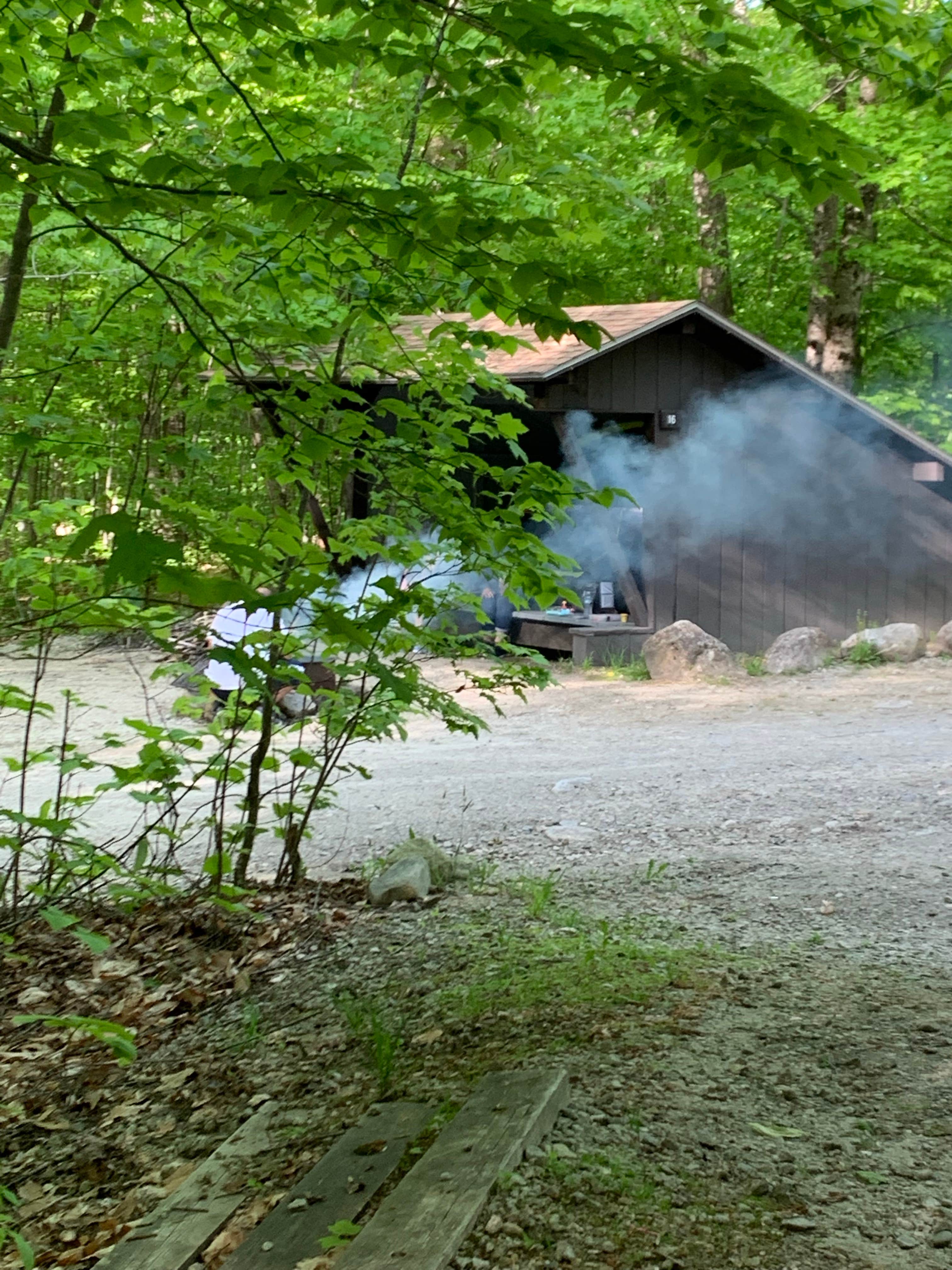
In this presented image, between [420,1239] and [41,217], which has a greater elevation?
[41,217]

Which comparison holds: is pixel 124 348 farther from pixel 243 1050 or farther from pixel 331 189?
pixel 243 1050

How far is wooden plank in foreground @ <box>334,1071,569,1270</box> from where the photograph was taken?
2383 mm

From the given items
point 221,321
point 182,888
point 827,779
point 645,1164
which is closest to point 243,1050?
point 645,1164

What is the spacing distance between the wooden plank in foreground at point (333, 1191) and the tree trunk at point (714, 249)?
18.3 metres

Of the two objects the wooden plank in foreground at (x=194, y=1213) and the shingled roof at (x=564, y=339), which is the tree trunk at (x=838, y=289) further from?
the wooden plank in foreground at (x=194, y=1213)

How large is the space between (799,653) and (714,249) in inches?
368

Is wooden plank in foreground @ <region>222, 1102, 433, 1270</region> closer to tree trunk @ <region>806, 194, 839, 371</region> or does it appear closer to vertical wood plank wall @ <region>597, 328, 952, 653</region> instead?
vertical wood plank wall @ <region>597, 328, 952, 653</region>

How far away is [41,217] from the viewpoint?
3471 millimetres

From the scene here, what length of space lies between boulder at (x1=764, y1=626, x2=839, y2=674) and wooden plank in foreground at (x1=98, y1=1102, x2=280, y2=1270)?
476 inches

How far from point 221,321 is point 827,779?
5924mm

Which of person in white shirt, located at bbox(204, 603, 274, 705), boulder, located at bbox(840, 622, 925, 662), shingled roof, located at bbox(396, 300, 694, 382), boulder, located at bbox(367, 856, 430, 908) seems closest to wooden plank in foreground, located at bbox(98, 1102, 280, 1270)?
person in white shirt, located at bbox(204, 603, 274, 705)

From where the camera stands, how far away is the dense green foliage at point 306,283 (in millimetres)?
3184

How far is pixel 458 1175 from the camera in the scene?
2.68 m

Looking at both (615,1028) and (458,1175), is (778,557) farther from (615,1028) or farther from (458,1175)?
(458,1175)
